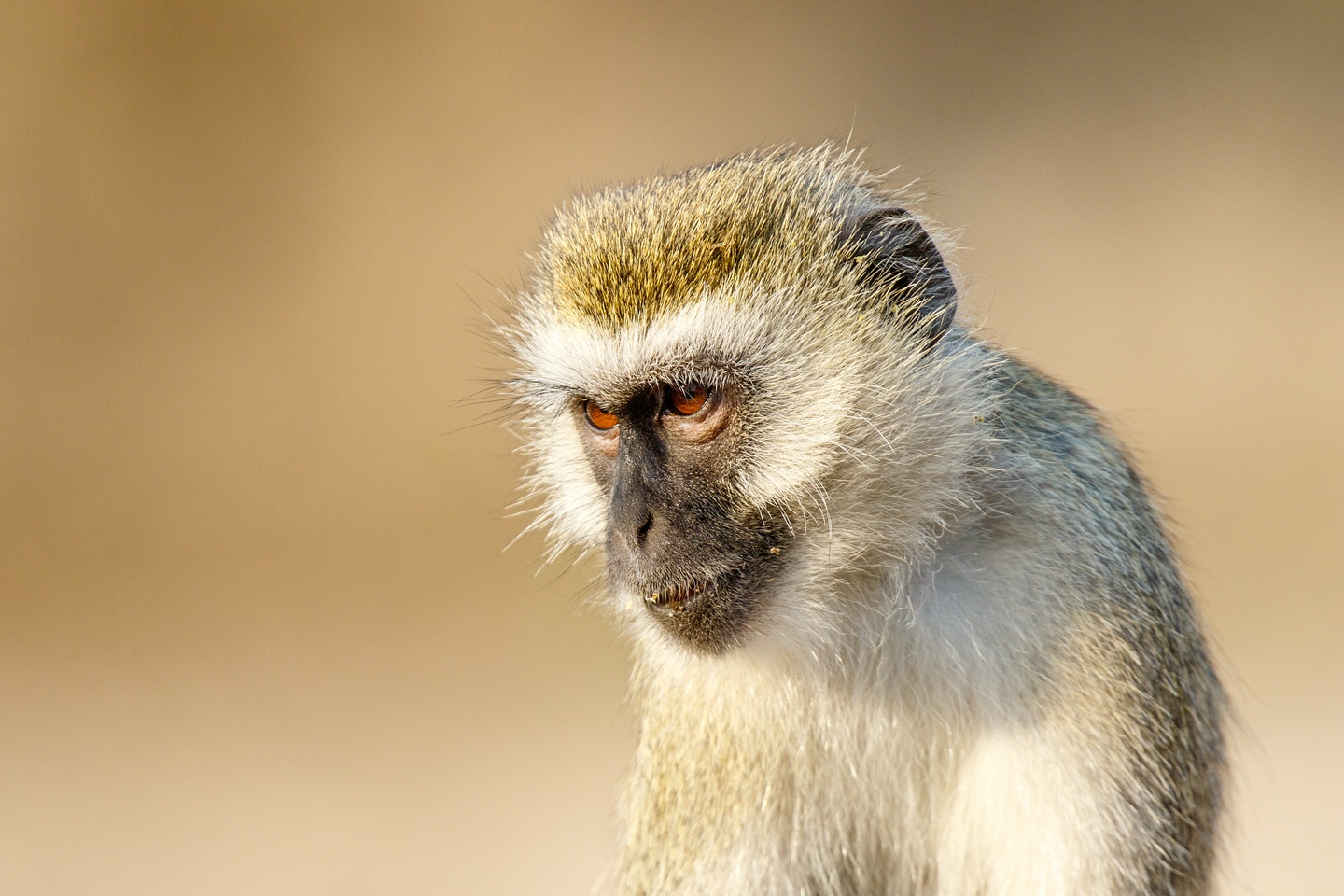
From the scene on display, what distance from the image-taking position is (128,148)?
345 inches

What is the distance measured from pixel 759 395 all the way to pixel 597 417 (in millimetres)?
445

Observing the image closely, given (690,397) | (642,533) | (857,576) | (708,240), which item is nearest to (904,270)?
(708,240)

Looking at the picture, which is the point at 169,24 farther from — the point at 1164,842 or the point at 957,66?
the point at 1164,842

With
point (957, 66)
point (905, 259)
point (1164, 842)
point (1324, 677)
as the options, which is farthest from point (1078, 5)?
point (1164, 842)

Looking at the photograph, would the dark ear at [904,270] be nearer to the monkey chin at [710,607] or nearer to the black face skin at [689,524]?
the black face skin at [689,524]

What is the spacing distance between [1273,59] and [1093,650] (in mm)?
7946

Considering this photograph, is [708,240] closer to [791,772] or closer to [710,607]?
[710,607]

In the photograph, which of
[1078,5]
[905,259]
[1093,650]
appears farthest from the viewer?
[1078,5]

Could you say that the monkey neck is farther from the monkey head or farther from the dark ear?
the dark ear

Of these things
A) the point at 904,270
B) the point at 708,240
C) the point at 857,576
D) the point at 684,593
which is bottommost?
the point at 857,576

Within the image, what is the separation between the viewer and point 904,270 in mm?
2967

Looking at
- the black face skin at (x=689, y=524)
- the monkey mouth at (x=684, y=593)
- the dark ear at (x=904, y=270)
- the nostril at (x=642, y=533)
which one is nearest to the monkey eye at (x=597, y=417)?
the black face skin at (x=689, y=524)

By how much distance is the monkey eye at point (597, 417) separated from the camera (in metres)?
3.02

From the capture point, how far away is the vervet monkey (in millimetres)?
2725
